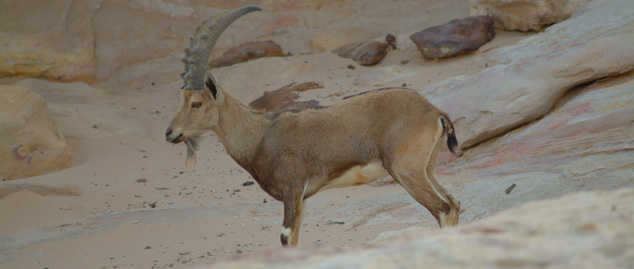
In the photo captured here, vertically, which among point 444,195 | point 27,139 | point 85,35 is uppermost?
point 85,35

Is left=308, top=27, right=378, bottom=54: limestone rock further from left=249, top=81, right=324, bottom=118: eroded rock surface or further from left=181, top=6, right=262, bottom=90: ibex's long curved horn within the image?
left=181, top=6, right=262, bottom=90: ibex's long curved horn

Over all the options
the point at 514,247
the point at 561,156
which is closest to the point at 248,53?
the point at 561,156

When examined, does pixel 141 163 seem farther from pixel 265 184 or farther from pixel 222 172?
pixel 265 184

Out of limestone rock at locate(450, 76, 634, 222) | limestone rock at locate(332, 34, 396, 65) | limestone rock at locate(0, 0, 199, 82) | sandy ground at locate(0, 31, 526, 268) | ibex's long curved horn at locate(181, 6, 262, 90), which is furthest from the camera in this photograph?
limestone rock at locate(0, 0, 199, 82)

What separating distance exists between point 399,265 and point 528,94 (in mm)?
6113

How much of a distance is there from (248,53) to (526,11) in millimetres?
5652

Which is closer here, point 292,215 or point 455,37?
point 292,215

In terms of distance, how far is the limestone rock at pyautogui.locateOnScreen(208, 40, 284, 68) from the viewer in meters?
13.5

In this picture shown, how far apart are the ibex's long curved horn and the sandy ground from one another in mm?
1546

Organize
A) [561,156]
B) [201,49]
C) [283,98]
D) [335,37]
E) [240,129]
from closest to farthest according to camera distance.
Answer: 1. [201,49]
2. [240,129]
3. [561,156]
4. [283,98]
5. [335,37]

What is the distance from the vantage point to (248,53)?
535 inches

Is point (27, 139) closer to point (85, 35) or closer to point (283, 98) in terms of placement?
point (283, 98)

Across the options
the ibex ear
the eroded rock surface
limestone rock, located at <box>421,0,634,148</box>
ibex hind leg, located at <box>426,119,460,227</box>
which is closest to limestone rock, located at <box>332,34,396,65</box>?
the eroded rock surface

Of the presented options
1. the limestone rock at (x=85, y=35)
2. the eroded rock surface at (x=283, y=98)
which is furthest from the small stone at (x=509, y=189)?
the limestone rock at (x=85, y=35)
